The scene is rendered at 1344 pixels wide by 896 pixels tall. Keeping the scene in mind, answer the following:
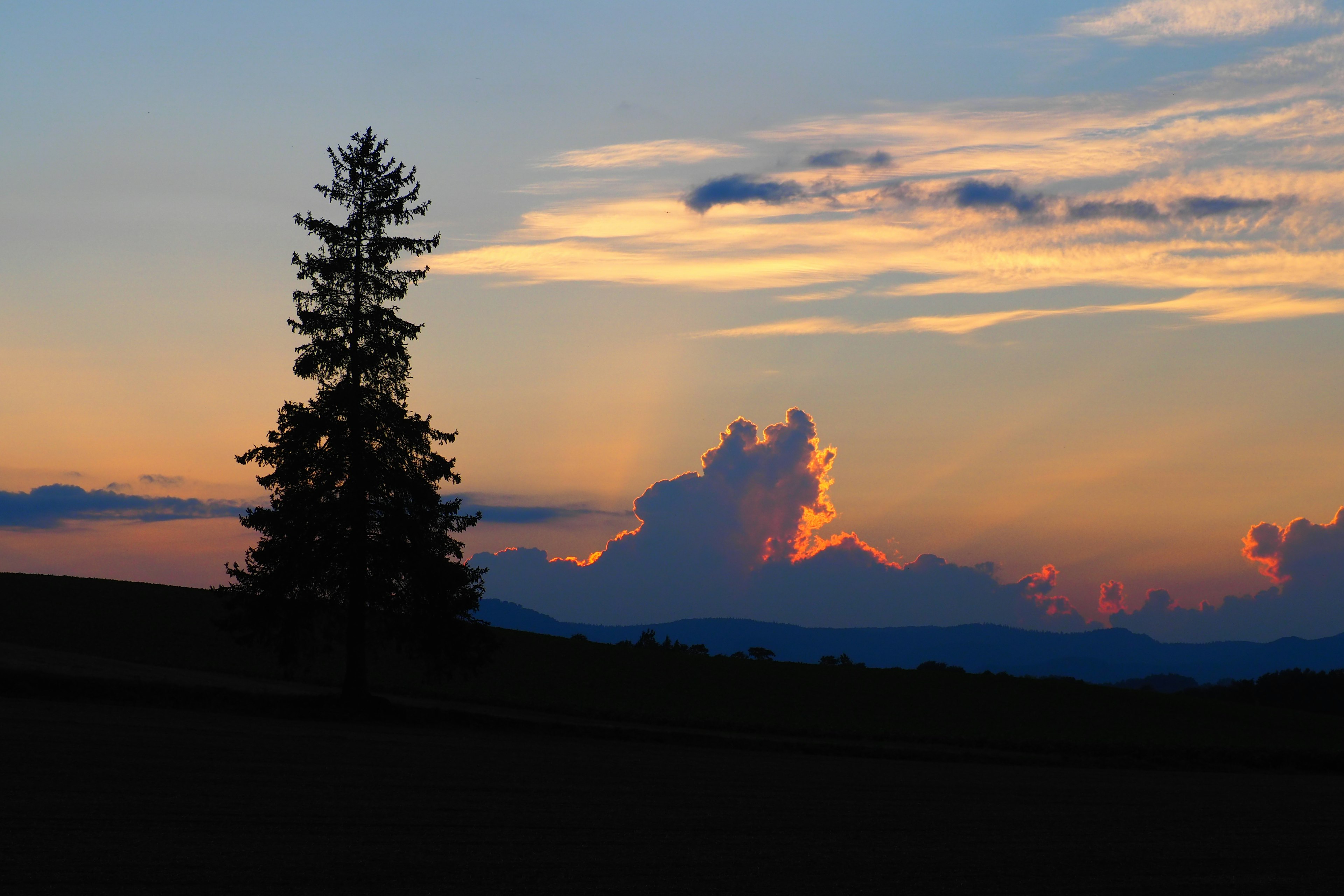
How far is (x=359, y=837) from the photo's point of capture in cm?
1770

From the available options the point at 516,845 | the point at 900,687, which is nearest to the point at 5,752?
the point at 516,845

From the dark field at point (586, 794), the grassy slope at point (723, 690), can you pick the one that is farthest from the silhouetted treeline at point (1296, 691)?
the dark field at point (586, 794)

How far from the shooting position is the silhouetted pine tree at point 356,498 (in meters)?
40.1

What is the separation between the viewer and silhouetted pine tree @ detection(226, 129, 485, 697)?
40.1 metres

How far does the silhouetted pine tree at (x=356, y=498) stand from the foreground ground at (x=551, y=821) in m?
6.36

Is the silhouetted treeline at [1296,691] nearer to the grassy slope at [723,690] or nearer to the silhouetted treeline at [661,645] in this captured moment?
the grassy slope at [723,690]

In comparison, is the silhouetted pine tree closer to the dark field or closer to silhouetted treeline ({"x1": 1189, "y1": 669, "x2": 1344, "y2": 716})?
the dark field

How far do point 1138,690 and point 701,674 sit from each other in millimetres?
27779

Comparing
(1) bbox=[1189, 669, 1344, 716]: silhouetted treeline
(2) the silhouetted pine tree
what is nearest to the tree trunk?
(2) the silhouetted pine tree

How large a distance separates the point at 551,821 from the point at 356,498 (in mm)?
22143

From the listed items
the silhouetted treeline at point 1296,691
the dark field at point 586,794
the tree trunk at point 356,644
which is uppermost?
the tree trunk at point 356,644

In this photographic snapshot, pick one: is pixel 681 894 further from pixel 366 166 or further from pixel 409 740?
pixel 366 166

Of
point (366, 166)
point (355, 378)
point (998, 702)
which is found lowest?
point (998, 702)

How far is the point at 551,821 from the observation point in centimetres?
2045
